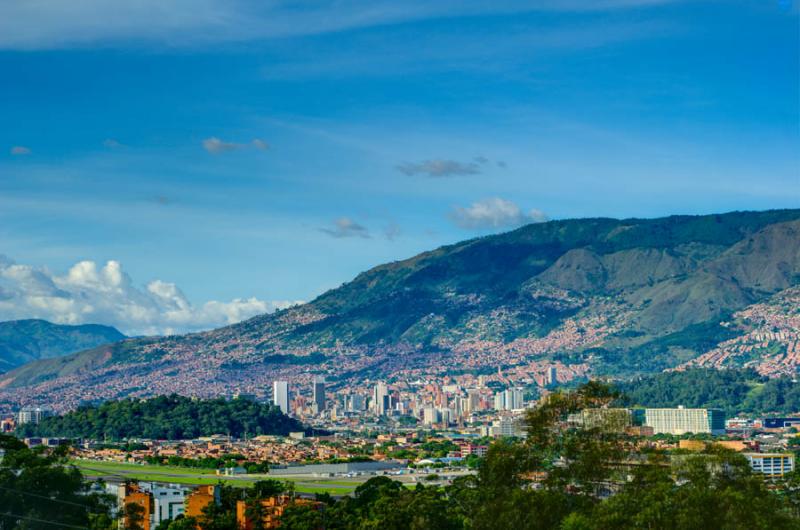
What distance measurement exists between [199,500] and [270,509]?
15.5ft

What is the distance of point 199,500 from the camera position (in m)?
65.8

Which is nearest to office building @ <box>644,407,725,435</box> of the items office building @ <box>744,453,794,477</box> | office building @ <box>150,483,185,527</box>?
office building @ <box>744,453,794,477</box>

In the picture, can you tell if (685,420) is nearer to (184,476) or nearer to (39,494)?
(184,476)

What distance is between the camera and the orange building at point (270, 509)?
61375 millimetres

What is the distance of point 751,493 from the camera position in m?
38.8

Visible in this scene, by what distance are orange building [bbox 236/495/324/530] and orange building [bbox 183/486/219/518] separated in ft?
5.25

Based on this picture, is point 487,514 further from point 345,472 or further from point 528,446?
point 345,472

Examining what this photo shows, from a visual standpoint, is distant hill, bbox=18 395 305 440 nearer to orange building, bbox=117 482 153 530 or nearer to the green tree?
orange building, bbox=117 482 153 530

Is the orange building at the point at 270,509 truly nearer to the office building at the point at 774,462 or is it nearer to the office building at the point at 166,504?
the office building at the point at 166,504

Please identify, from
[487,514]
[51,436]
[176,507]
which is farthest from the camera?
[51,436]

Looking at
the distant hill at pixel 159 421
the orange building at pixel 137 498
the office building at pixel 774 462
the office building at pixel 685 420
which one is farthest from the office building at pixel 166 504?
the office building at pixel 685 420

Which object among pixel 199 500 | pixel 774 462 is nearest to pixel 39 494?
pixel 199 500

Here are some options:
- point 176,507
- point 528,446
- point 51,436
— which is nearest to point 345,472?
point 176,507

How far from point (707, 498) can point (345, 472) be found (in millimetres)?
78792
